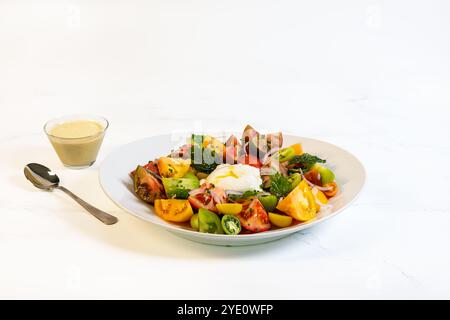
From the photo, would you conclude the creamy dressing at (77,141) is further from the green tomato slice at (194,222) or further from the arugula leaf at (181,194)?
the green tomato slice at (194,222)


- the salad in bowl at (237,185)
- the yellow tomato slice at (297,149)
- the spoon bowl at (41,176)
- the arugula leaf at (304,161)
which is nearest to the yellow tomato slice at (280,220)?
the salad in bowl at (237,185)

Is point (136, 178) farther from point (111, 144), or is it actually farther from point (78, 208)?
point (111, 144)

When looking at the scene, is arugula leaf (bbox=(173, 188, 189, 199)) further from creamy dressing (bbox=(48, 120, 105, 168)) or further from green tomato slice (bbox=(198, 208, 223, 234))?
creamy dressing (bbox=(48, 120, 105, 168))

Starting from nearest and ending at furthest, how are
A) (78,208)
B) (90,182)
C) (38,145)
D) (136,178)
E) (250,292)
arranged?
1. (250,292)
2. (136,178)
3. (78,208)
4. (90,182)
5. (38,145)

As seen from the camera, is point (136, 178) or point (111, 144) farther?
point (111, 144)

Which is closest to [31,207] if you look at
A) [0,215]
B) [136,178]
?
[0,215]

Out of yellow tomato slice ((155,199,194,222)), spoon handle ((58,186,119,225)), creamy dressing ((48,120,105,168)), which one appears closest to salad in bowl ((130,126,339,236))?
yellow tomato slice ((155,199,194,222))
